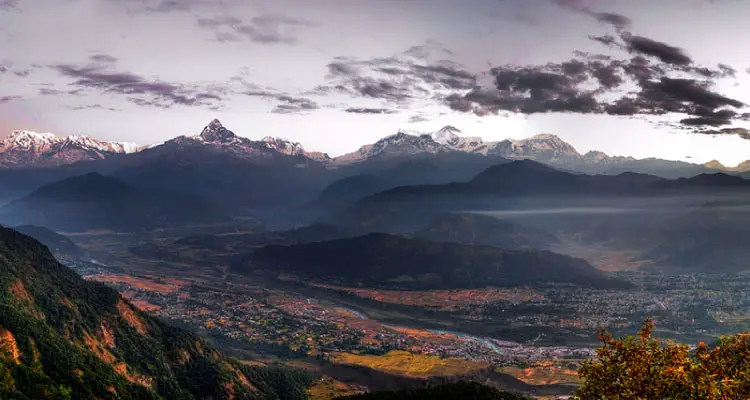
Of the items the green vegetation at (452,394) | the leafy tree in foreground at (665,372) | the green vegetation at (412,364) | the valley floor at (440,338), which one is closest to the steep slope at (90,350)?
the green vegetation at (412,364)

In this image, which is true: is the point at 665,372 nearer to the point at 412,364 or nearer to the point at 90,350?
the point at 90,350

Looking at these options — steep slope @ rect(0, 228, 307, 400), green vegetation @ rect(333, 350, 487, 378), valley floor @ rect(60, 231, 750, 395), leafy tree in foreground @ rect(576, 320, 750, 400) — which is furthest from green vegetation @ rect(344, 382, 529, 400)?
green vegetation @ rect(333, 350, 487, 378)

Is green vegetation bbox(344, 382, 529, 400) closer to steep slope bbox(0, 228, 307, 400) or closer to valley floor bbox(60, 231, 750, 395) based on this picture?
steep slope bbox(0, 228, 307, 400)

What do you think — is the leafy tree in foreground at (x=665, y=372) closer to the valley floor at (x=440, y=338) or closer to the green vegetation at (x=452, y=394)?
the green vegetation at (x=452, y=394)

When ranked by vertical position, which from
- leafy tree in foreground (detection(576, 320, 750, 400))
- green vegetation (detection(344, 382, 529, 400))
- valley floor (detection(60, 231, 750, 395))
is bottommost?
valley floor (detection(60, 231, 750, 395))

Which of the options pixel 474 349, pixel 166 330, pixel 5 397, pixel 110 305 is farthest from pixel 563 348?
pixel 5 397
